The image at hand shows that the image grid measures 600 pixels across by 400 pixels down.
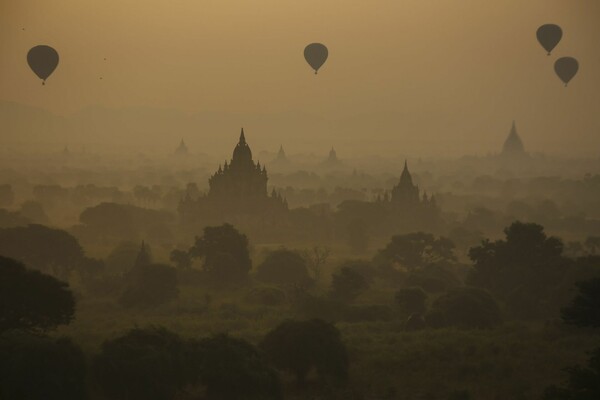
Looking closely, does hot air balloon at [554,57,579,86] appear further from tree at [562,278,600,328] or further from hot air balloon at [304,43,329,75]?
tree at [562,278,600,328]

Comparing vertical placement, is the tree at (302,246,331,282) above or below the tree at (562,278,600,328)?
above

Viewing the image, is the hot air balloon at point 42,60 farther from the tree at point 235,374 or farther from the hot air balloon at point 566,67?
the tree at point 235,374

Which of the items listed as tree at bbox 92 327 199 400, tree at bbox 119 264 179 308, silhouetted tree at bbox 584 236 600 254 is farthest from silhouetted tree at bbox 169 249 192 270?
silhouetted tree at bbox 584 236 600 254

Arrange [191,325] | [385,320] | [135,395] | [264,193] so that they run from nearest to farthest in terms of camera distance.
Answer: [135,395] → [191,325] → [385,320] → [264,193]

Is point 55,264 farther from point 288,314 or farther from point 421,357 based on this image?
point 421,357

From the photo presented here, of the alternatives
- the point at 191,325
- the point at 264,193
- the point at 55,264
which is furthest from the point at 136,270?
the point at 264,193

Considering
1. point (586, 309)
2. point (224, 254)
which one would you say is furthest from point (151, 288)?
point (586, 309)

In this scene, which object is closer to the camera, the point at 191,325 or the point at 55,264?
the point at 191,325
